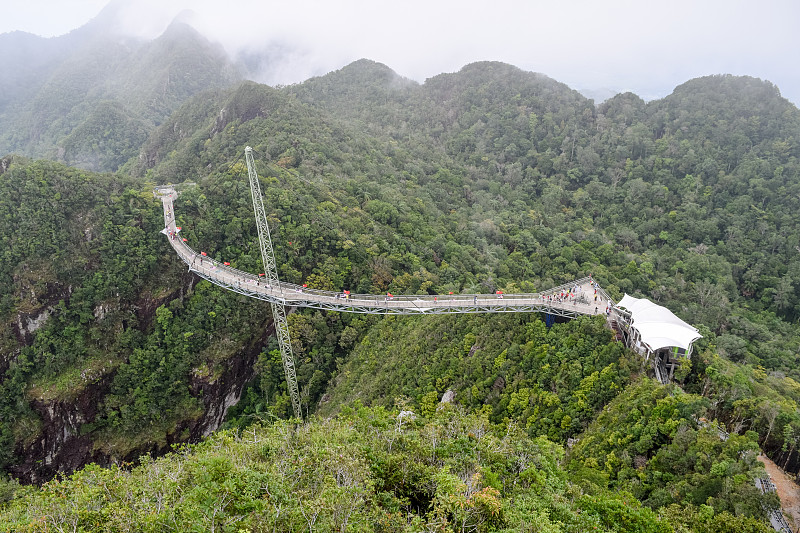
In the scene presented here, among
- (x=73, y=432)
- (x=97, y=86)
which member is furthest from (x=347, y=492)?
(x=97, y=86)

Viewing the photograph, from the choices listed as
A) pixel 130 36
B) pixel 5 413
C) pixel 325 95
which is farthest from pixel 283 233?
pixel 130 36

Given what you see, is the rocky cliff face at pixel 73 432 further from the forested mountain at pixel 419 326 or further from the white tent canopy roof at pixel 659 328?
the white tent canopy roof at pixel 659 328

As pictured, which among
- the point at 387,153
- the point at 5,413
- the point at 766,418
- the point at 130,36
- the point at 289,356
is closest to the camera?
the point at 766,418

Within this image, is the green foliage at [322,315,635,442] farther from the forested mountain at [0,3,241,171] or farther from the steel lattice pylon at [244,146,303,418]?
the forested mountain at [0,3,241,171]

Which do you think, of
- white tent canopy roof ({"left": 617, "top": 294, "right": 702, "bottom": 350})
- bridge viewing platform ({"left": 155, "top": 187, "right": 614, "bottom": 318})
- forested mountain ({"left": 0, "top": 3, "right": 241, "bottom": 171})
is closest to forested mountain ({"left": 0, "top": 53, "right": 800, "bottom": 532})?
white tent canopy roof ({"left": 617, "top": 294, "right": 702, "bottom": 350})

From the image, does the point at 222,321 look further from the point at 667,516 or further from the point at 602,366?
the point at 667,516

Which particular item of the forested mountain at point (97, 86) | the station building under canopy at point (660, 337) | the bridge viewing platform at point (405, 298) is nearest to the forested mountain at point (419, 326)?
the station building under canopy at point (660, 337)

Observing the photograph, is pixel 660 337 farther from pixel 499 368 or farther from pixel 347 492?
pixel 347 492
